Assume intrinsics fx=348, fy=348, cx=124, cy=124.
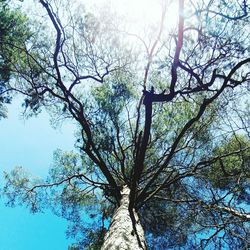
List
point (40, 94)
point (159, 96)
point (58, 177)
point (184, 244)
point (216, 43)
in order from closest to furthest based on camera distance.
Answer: point (159, 96)
point (216, 43)
point (40, 94)
point (184, 244)
point (58, 177)

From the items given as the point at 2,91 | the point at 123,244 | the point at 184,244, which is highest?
the point at 2,91

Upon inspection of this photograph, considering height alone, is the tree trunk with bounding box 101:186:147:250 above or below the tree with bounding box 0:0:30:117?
below

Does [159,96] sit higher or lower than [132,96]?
lower

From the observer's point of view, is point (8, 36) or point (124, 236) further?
point (8, 36)

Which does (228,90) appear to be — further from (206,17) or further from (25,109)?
(25,109)

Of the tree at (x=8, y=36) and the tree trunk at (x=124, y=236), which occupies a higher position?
the tree at (x=8, y=36)

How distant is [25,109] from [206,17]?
3202 mm

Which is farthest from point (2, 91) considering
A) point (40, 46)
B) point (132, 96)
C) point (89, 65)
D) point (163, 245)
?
point (163, 245)

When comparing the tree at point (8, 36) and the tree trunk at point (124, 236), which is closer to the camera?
the tree trunk at point (124, 236)

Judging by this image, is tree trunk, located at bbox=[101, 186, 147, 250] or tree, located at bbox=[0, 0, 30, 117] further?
tree, located at bbox=[0, 0, 30, 117]

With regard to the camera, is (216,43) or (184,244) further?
(184,244)

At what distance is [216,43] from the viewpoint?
175 inches

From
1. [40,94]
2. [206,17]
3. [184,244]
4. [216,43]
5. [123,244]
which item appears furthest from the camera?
[184,244]

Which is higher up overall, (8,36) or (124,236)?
(8,36)
